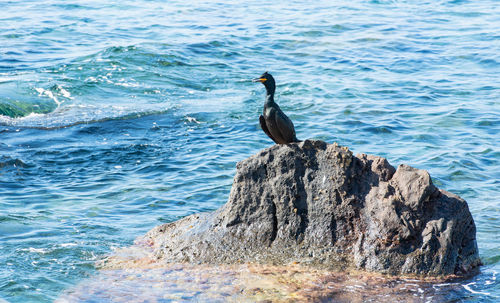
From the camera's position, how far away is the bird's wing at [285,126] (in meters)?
5.62

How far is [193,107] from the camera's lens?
39.7 ft

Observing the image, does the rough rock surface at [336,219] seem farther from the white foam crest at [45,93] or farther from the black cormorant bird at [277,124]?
the white foam crest at [45,93]

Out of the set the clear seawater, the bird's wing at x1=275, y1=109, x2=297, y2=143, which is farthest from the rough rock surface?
the clear seawater


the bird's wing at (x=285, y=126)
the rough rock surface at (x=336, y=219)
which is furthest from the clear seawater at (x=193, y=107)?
the bird's wing at (x=285, y=126)

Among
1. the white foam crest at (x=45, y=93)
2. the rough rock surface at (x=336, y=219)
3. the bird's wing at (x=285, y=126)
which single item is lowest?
the rough rock surface at (x=336, y=219)

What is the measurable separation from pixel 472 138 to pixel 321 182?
577 centimetres

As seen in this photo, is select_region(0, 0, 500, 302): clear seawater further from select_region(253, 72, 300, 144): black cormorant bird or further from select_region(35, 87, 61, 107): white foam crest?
select_region(253, 72, 300, 144): black cormorant bird

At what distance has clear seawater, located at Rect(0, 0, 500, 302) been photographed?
7.30 m

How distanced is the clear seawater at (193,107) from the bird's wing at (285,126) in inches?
79.6

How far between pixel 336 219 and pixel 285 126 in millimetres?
977

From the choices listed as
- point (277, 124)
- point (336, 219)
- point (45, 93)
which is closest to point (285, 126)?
point (277, 124)

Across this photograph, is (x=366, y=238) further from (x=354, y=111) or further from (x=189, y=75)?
(x=189, y=75)

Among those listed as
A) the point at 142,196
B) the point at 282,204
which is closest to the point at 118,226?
the point at 142,196

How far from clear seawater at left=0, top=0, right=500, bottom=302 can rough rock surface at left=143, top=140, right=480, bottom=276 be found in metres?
0.52
